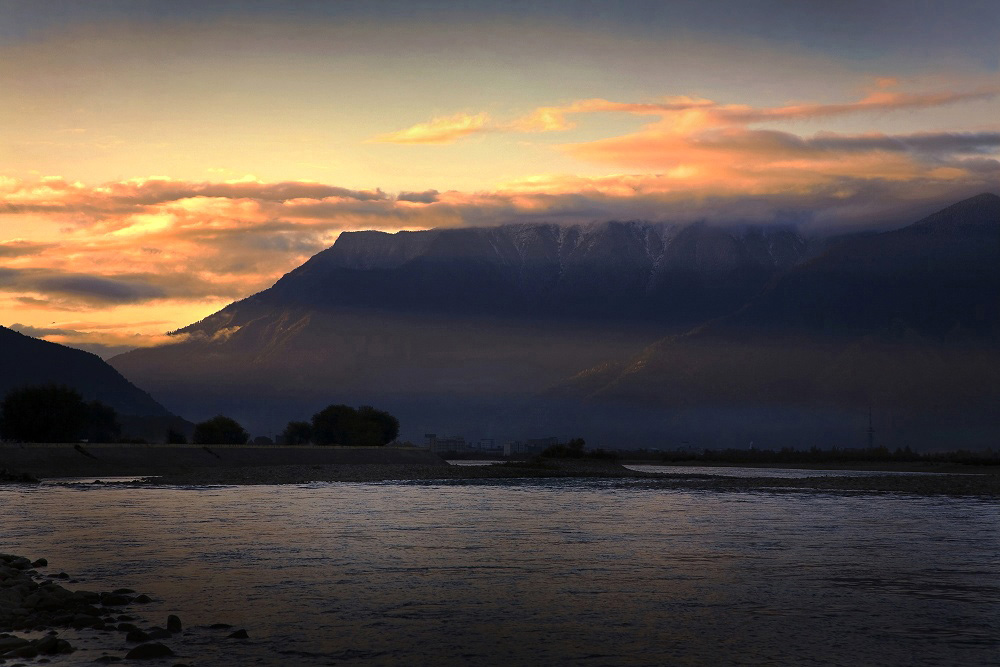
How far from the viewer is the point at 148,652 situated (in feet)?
70.3

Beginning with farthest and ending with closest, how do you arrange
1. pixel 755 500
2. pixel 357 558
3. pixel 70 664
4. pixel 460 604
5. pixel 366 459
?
pixel 366 459 < pixel 755 500 < pixel 357 558 < pixel 460 604 < pixel 70 664

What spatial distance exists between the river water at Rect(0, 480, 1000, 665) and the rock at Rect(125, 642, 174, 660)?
0.40 metres

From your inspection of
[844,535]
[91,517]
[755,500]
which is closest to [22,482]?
[91,517]

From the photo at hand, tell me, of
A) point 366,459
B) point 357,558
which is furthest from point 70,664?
point 366,459

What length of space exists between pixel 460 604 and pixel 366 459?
149m

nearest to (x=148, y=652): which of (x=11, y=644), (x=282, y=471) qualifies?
(x=11, y=644)

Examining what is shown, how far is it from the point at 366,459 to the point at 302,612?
150234mm

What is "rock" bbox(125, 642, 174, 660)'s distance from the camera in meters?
21.3

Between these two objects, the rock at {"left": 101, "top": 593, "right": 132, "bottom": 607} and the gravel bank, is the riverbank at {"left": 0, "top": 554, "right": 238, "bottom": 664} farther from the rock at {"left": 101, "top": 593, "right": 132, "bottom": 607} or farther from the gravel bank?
the gravel bank

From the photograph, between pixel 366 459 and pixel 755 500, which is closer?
pixel 755 500

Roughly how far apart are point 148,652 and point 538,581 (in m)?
15.2

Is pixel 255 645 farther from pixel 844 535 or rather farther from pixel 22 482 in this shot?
pixel 22 482

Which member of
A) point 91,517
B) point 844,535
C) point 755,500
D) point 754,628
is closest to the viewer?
point 754,628

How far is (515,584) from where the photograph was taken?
33.1 m
